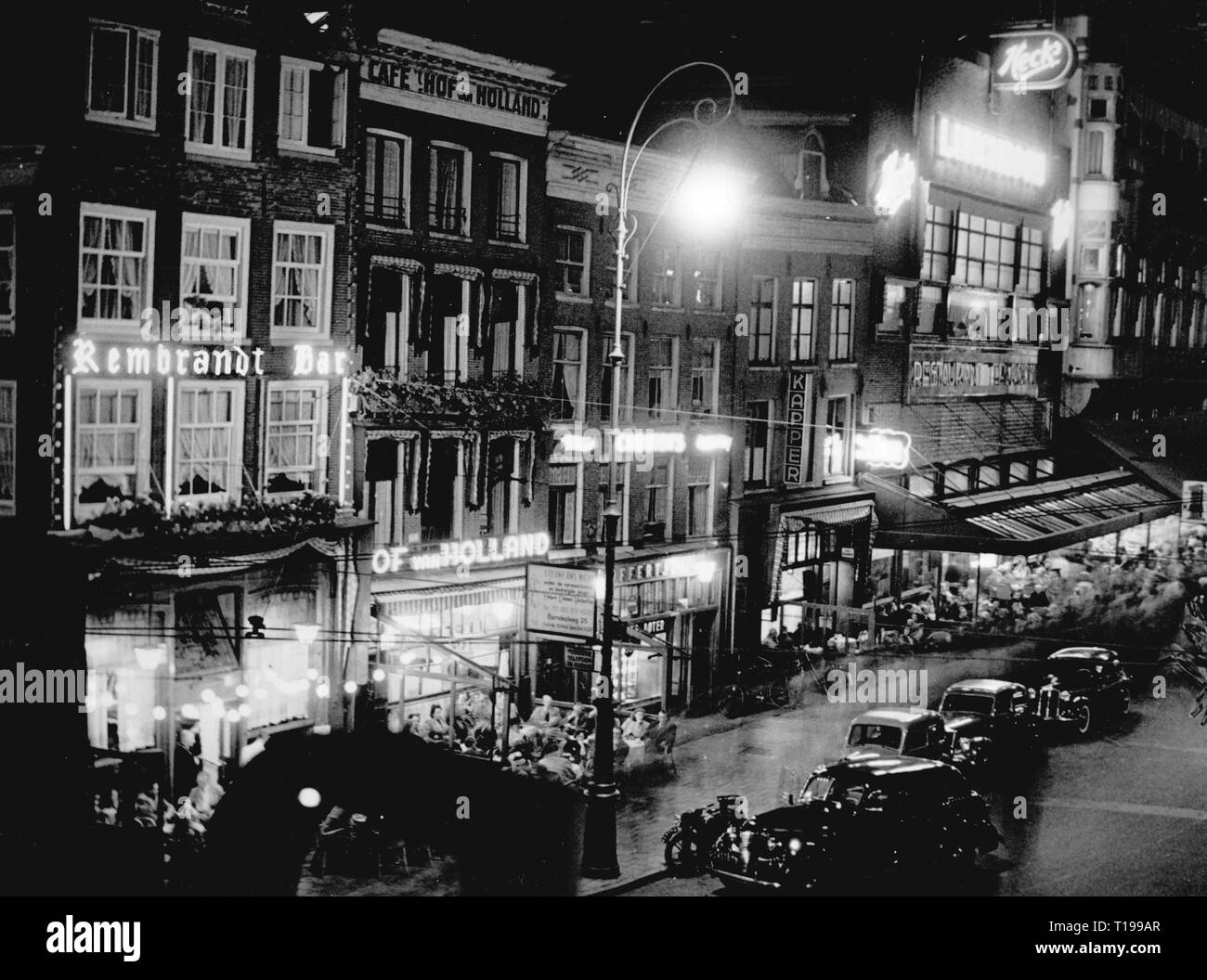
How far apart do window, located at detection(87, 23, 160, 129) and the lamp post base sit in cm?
1211

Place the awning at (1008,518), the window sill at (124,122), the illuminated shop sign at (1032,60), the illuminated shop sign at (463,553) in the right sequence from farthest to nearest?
the illuminated shop sign at (1032,60)
the awning at (1008,518)
the illuminated shop sign at (463,553)
the window sill at (124,122)

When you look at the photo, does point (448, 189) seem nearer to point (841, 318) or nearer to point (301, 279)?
point (301, 279)

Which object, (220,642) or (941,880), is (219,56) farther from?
(941,880)

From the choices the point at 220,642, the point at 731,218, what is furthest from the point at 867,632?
the point at 220,642

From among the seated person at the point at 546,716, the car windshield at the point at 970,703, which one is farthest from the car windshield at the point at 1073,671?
the seated person at the point at 546,716

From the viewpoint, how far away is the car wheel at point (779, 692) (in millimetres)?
31297

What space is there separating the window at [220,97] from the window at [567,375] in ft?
26.4

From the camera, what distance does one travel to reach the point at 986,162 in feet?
139

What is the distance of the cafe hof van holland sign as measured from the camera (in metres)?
25.1

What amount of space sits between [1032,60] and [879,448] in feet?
41.0

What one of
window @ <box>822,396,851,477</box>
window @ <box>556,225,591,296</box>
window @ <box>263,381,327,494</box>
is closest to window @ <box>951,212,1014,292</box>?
window @ <box>822,396,851,477</box>

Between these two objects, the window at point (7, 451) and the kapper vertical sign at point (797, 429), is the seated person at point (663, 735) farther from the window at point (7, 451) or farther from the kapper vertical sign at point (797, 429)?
the window at point (7, 451)
